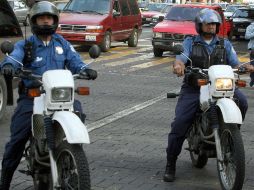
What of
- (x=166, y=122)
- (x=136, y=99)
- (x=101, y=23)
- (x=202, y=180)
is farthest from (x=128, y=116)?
(x=101, y=23)

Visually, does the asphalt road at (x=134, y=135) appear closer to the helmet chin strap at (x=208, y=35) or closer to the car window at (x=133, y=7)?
the helmet chin strap at (x=208, y=35)

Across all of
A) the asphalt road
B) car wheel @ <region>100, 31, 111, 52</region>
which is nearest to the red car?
car wheel @ <region>100, 31, 111, 52</region>

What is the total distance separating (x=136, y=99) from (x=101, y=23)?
9507 millimetres

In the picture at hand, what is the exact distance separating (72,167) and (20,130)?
2.57 feet

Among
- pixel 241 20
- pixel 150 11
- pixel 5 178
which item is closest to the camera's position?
pixel 5 178

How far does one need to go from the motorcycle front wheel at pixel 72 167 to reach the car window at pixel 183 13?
16.2m

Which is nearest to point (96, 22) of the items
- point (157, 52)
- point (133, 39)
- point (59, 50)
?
point (157, 52)

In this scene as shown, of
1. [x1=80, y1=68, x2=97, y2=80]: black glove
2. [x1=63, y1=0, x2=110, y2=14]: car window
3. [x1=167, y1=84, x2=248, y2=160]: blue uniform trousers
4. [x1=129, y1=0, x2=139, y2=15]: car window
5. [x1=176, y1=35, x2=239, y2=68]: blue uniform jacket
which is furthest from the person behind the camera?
[x1=129, y1=0, x2=139, y2=15]: car window

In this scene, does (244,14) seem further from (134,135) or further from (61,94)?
(61,94)

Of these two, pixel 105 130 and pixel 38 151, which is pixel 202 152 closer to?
pixel 38 151

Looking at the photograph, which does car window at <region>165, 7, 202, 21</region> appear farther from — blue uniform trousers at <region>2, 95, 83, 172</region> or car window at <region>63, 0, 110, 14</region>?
blue uniform trousers at <region>2, 95, 83, 172</region>

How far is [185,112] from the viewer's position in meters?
5.95

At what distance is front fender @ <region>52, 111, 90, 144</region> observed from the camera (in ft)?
14.1

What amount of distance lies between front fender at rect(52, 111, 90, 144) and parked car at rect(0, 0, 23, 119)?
4447 millimetres
